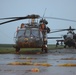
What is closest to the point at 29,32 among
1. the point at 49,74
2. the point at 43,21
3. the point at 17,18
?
the point at 17,18

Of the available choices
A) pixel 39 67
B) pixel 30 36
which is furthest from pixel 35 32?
pixel 39 67

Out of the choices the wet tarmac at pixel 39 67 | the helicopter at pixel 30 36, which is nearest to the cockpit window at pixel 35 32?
the helicopter at pixel 30 36

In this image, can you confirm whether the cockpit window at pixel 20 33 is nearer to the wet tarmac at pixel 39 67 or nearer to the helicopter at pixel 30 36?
the helicopter at pixel 30 36

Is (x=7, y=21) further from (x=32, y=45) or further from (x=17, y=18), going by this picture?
(x=32, y=45)

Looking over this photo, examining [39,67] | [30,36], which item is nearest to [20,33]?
[30,36]

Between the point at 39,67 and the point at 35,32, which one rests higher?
the point at 35,32

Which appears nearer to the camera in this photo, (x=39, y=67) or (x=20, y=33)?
(x=39, y=67)

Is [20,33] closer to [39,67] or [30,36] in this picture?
[30,36]

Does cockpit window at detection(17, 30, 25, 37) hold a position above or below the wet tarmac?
above

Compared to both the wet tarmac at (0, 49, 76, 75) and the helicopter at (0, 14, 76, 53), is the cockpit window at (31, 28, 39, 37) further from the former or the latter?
the wet tarmac at (0, 49, 76, 75)

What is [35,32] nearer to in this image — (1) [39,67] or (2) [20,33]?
(2) [20,33]

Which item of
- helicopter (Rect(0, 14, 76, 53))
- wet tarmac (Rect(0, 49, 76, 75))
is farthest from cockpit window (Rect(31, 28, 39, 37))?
wet tarmac (Rect(0, 49, 76, 75))

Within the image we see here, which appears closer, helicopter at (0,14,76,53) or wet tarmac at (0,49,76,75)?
wet tarmac at (0,49,76,75)

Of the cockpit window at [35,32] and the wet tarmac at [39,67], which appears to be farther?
the cockpit window at [35,32]
